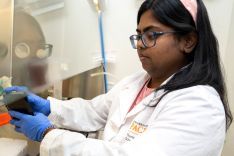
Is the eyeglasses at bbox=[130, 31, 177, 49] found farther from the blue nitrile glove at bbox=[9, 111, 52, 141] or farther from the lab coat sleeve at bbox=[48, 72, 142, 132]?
the blue nitrile glove at bbox=[9, 111, 52, 141]

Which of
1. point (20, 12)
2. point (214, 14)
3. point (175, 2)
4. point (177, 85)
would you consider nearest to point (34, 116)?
point (20, 12)

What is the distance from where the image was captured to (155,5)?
109 cm

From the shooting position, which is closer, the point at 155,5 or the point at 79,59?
the point at 155,5

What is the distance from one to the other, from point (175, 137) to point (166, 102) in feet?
0.52

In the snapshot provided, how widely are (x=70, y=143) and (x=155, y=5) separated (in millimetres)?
610

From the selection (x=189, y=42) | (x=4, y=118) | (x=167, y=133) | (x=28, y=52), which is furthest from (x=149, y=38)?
(x=4, y=118)

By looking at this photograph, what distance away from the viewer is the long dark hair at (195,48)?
1.05 meters

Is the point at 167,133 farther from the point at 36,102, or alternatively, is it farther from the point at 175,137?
the point at 36,102

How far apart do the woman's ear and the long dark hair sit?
0.6 inches

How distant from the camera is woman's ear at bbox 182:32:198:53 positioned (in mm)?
1093

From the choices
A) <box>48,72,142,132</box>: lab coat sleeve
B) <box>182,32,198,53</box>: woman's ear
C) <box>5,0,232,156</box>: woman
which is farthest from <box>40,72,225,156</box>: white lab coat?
<box>48,72,142,132</box>: lab coat sleeve

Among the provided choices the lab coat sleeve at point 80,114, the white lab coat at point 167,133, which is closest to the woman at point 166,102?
the white lab coat at point 167,133

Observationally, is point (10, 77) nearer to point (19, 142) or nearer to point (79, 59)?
point (19, 142)

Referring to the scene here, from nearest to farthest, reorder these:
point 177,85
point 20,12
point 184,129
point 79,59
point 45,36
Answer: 1. point 184,129
2. point 177,85
3. point 20,12
4. point 45,36
5. point 79,59
